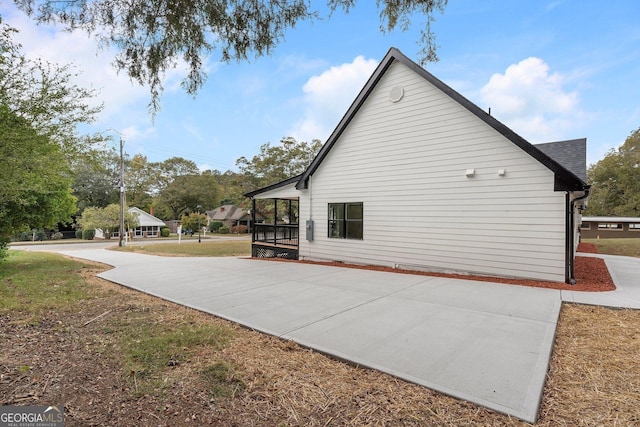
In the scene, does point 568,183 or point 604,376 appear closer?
point 604,376

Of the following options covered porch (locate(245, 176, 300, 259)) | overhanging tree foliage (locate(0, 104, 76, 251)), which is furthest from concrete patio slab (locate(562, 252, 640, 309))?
overhanging tree foliage (locate(0, 104, 76, 251))

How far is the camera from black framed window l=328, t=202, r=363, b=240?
9.78 m

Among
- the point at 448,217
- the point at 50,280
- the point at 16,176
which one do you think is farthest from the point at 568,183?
the point at 50,280

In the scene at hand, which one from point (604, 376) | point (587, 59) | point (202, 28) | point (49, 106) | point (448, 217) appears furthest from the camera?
point (587, 59)

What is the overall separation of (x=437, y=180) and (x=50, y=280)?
31.6 feet

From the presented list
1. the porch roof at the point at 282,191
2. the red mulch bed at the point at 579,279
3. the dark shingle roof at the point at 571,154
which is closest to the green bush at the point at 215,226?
the porch roof at the point at 282,191

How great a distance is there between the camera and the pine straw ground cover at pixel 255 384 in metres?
2.14

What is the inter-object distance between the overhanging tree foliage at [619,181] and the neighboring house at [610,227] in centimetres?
431

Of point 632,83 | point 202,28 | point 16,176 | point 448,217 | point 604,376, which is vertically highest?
point 632,83

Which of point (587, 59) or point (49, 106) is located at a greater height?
point (587, 59)

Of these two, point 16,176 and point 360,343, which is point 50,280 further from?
point 360,343

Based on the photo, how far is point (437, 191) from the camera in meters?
8.07

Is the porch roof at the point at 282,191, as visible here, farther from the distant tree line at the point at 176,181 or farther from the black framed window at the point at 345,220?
the distant tree line at the point at 176,181

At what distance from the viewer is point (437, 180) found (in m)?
8.07
